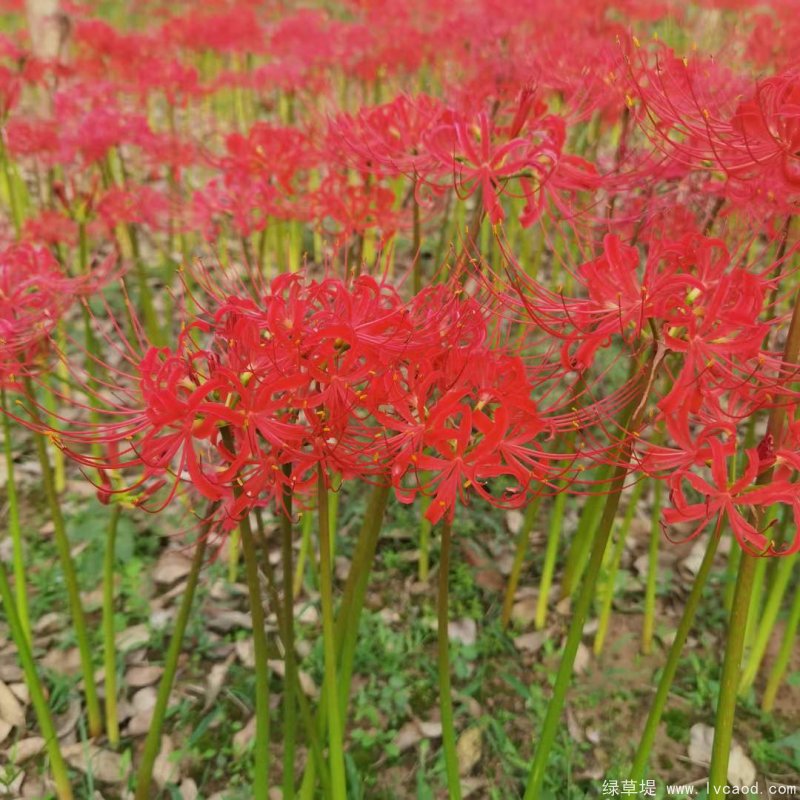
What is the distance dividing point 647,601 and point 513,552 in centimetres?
57

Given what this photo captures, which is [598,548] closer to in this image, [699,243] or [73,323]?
[699,243]

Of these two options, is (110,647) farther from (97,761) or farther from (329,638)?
(329,638)

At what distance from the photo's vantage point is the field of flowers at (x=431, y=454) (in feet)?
3.60

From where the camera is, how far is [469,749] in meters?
2.05

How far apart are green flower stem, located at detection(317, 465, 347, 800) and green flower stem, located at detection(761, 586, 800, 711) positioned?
1.26 m

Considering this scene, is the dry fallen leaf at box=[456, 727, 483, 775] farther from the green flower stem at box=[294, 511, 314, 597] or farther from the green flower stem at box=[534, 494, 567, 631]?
the green flower stem at box=[294, 511, 314, 597]

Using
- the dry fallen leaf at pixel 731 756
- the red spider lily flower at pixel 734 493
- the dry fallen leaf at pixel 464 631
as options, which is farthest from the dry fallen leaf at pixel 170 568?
the red spider lily flower at pixel 734 493

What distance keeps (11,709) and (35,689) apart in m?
0.51

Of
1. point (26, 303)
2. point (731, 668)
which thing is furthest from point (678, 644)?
Result: point (26, 303)

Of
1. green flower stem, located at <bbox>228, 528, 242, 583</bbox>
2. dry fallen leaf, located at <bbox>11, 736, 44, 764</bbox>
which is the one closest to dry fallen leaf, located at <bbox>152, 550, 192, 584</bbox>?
green flower stem, located at <bbox>228, 528, 242, 583</bbox>

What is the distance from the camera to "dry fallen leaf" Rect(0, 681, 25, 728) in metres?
2.10

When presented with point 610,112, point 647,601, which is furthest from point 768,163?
point 610,112

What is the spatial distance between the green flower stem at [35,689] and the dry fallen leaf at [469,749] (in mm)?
1004

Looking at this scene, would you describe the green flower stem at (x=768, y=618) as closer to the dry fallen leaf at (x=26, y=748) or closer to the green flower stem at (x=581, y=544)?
the green flower stem at (x=581, y=544)
